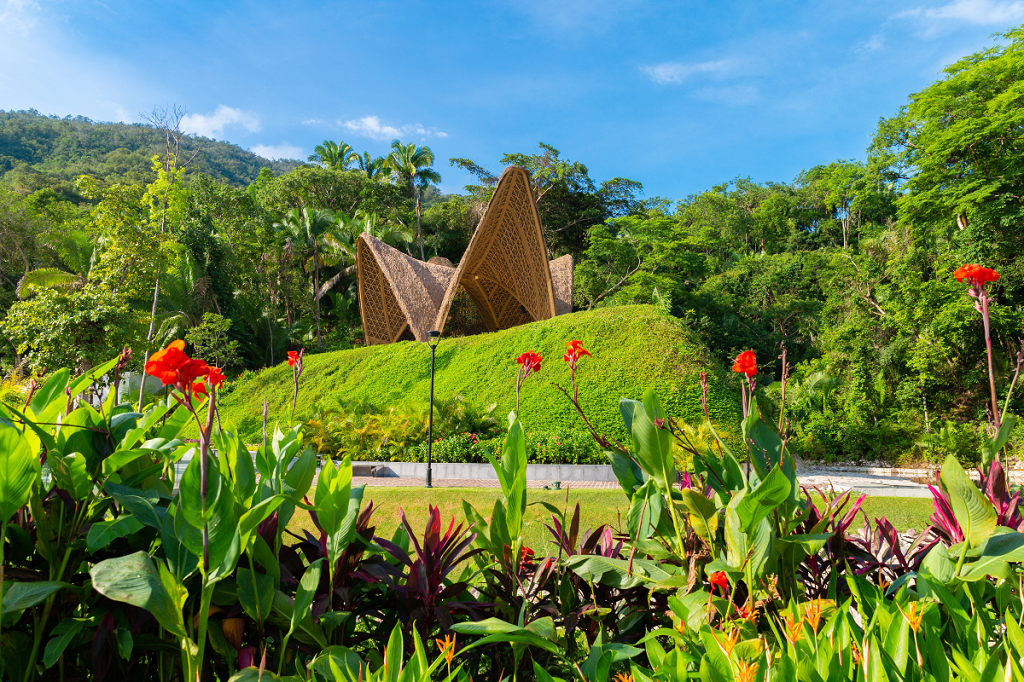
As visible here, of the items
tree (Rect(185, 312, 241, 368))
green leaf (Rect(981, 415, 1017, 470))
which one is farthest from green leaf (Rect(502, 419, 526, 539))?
tree (Rect(185, 312, 241, 368))

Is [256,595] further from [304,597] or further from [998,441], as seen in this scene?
[998,441]

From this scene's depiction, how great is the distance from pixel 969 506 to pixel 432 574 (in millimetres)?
1400

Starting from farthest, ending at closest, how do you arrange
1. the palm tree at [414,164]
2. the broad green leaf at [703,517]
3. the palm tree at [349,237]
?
the palm tree at [414,164] < the palm tree at [349,237] < the broad green leaf at [703,517]

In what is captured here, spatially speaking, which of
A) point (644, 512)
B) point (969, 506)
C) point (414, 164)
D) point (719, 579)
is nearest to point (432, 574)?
point (644, 512)

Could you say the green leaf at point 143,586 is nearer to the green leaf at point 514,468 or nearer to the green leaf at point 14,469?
the green leaf at point 14,469

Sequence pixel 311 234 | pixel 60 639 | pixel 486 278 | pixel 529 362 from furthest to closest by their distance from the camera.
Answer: pixel 311 234
pixel 486 278
pixel 529 362
pixel 60 639

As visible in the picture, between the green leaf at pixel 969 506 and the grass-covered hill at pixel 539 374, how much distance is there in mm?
7928

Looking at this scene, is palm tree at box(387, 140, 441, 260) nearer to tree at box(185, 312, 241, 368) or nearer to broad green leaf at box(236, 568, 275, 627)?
tree at box(185, 312, 241, 368)

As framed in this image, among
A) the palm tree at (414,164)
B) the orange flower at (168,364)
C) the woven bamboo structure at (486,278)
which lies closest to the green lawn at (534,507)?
the orange flower at (168,364)

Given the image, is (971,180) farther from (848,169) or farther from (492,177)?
(492,177)

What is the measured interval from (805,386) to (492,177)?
19.8 m

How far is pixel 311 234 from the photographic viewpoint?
2247 cm

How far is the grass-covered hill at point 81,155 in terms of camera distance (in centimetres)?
3027

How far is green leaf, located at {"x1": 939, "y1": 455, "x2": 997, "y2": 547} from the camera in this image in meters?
1.35
